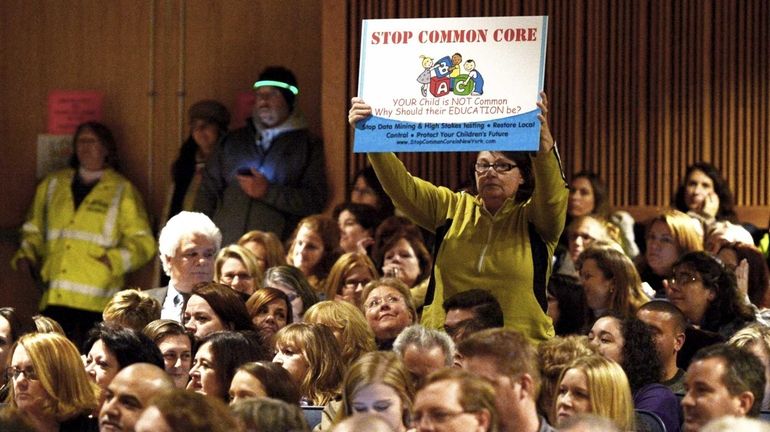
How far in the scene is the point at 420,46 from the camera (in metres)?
6.14

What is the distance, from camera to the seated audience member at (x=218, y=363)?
19.2ft

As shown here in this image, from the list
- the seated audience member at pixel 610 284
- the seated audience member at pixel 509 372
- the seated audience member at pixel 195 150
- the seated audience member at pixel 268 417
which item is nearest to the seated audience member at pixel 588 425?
the seated audience member at pixel 509 372

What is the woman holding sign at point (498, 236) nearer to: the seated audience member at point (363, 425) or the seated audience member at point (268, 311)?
the seated audience member at point (268, 311)

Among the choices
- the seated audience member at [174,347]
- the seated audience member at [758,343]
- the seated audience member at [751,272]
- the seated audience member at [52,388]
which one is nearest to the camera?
the seated audience member at [52,388]

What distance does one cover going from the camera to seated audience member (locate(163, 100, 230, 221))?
374 inches

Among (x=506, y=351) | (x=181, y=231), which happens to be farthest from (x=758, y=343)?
(x=181, y=231)

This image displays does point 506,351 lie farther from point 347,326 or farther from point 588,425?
point 347,326

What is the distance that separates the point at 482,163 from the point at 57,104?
4496 millimetres

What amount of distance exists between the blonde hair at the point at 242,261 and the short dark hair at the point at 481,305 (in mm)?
1561

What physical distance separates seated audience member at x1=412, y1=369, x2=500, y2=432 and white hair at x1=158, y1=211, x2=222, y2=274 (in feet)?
10.7

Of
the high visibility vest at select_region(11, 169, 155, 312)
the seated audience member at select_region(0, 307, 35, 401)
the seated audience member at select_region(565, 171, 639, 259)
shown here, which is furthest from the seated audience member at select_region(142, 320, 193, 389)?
the high visibility vest at select_region(11, 169, 155, 312)

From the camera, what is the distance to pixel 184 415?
4.22 m

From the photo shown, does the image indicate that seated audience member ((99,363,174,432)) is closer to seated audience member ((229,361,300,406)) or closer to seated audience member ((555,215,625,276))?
seated audience member ((229,361,300,406))

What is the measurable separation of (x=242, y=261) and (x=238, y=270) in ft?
0.16
